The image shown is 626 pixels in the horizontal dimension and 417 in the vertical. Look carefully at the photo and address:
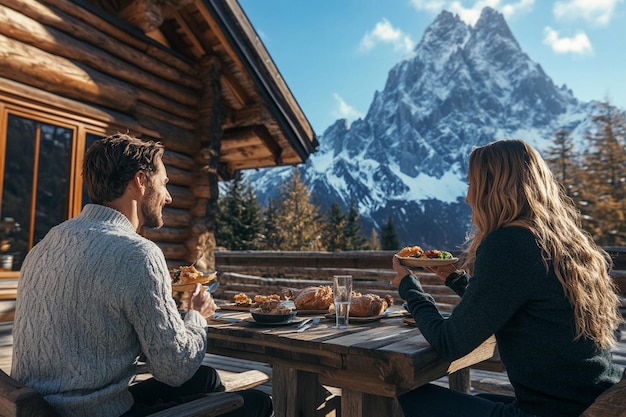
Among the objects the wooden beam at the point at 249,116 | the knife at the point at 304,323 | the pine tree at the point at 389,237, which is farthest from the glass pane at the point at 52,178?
the pine tree at the point at 389,237

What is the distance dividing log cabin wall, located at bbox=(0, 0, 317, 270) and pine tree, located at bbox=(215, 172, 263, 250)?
24.3 metres

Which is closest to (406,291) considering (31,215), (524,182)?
(524,182)

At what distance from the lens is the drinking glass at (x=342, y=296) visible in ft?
7.13

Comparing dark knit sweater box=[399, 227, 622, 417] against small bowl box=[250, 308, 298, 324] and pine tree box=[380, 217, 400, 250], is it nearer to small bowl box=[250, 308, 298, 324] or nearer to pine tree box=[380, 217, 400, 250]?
small bowl box=[250, 308, 298, 324]

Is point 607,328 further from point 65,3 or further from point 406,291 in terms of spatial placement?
point 65,3

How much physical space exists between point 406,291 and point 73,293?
1354 millimetres

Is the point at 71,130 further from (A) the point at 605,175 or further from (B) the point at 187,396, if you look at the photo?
(A) the point at 605,175

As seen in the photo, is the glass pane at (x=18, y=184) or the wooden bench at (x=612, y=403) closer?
the wooden bench at (x=612, y=403)

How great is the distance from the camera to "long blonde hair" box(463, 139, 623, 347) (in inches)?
68.3

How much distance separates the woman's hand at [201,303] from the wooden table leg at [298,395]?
0.70 meters

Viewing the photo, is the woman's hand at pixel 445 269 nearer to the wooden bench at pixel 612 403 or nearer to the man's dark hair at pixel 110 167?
the wooden bench at pixel 612 403

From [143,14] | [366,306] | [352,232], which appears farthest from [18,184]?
[352,232]

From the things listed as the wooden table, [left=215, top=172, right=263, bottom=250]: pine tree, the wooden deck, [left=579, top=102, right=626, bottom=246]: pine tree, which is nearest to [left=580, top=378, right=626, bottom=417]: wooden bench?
the wooden table

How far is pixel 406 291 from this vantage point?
2070 millimetres
